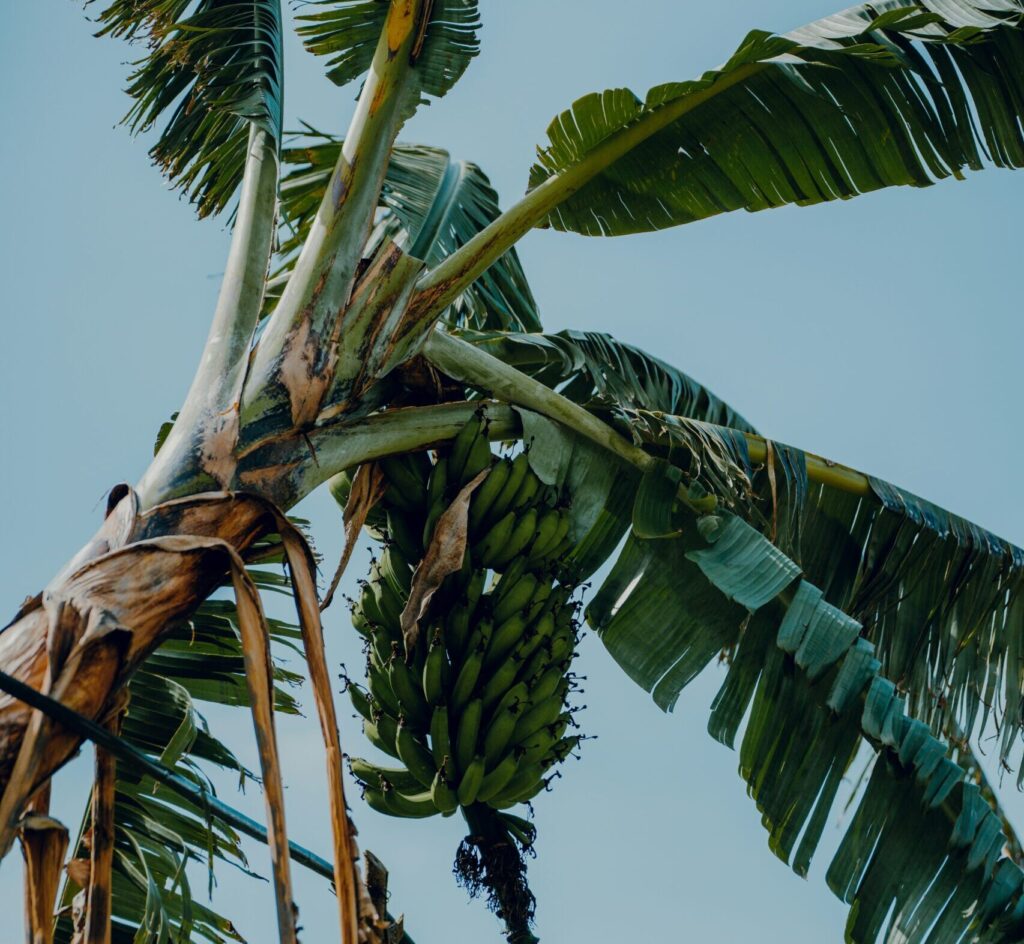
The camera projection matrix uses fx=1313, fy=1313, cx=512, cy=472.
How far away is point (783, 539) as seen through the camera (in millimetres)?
3822

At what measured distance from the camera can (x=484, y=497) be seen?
3322 millimetres

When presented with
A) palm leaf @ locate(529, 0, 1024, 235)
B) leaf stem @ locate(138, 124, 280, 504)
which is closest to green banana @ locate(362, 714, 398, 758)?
leaf stem @ locate(138, 124, 280, 504)

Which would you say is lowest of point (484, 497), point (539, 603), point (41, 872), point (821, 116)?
point (41, 872)

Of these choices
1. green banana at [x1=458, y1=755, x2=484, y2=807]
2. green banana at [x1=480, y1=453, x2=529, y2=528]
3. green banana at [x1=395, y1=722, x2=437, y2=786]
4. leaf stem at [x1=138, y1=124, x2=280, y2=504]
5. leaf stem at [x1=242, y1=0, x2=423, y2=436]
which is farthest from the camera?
green banana at [x1=480, y1=453, x2=529, y2=528]

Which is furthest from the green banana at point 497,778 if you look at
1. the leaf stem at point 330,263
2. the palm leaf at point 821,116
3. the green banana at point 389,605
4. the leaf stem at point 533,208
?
the palm leaf at point 821,116

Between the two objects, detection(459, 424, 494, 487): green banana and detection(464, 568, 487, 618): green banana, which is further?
detection(459, 424, 494, 487): green banana

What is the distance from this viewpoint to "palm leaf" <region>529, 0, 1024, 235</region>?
11.5 feet

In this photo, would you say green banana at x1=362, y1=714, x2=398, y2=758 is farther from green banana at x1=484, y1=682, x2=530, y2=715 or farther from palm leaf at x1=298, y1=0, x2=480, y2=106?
palm leaf at x1=298, y1=0, x2=480, y2=106

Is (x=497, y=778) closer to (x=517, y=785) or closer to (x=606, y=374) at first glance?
(x=517, y=785)

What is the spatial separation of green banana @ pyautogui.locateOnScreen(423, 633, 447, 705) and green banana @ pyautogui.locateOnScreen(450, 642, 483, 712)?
4 cm

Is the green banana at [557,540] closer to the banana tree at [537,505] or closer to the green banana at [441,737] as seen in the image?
the banana tree at [537,505]

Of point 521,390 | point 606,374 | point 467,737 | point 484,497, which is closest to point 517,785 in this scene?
point 467,737

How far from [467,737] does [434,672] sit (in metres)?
0.17

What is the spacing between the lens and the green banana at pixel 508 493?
131 inches
